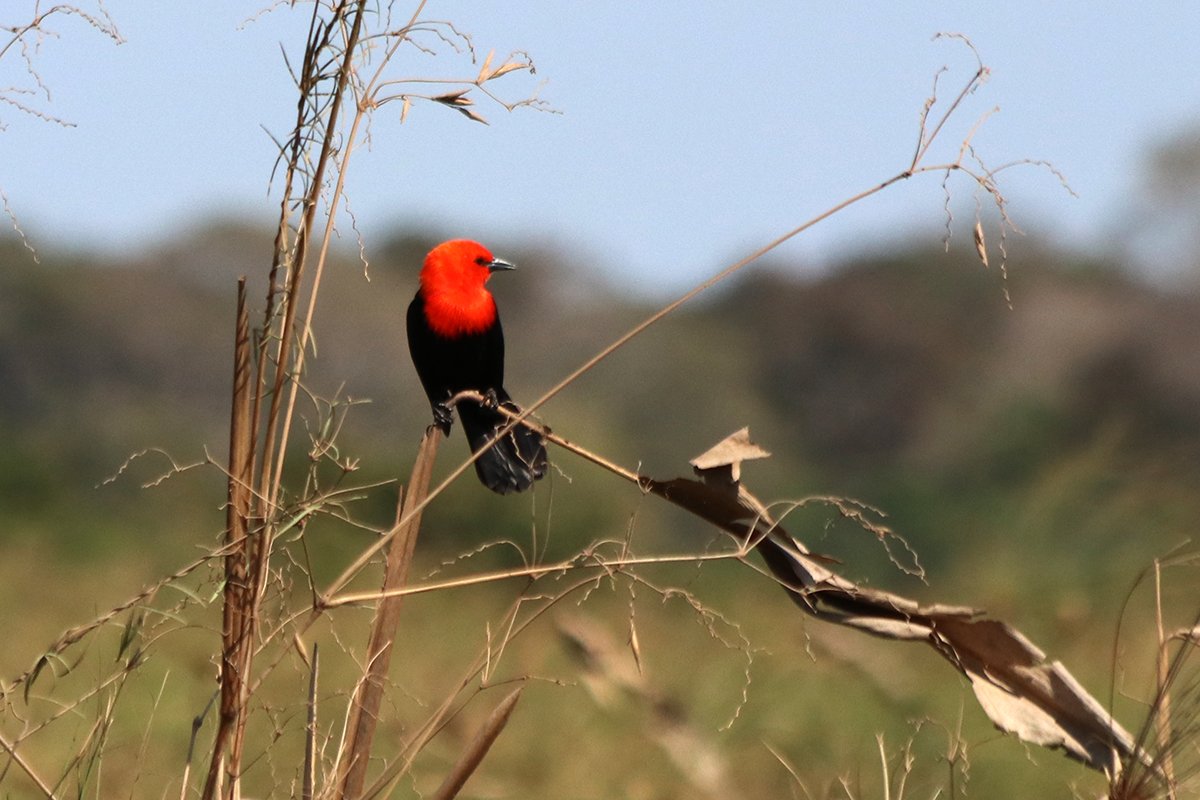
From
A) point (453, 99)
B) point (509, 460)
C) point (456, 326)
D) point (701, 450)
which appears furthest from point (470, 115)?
point (701, 450)

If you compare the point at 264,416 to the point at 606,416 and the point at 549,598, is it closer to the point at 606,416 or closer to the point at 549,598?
the point at 549,598

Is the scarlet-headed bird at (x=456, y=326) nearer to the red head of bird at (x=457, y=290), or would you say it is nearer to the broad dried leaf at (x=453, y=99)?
the red head of bird at (x=457, y=290)

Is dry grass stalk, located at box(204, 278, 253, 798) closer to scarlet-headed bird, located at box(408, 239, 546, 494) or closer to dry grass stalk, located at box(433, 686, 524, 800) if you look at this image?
dry grass stalk, located at box(433, 686, 524, 800)

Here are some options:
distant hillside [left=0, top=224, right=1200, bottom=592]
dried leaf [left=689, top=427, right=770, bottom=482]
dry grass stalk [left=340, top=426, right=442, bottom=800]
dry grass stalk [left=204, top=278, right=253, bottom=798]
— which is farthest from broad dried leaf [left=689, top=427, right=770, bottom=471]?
distant hillside [left=0, top=224, right=1200, bottom=592]

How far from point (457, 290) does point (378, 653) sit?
2034mm

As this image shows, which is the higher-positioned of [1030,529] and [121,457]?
[1030,529]

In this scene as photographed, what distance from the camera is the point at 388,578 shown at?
167cm

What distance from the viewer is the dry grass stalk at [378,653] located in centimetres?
166

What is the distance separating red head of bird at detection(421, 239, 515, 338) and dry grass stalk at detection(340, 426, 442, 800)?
75.6 inches

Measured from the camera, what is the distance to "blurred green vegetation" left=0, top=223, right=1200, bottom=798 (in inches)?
173

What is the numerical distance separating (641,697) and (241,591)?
18.7 inches

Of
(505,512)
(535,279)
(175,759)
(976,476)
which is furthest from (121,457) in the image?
(535,279)

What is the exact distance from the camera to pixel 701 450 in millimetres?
22094

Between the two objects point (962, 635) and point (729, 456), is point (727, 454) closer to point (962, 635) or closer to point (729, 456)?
point (729, 456)
